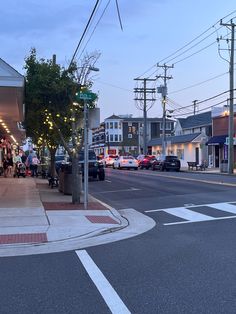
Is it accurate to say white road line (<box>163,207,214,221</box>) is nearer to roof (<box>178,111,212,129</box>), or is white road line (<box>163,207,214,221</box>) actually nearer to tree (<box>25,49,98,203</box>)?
tree (<box>25,49,98,203</box>)

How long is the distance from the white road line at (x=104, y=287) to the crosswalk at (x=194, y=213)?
4.79 metres

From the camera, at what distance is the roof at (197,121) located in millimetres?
63156

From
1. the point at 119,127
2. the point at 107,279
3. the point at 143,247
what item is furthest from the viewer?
the point at 119,127

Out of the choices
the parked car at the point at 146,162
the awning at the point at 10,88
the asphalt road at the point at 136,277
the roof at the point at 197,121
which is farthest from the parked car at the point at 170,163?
the asphalt road at the point at 136,277

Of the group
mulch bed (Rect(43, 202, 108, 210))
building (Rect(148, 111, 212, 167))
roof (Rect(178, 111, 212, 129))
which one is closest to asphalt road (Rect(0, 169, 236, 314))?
mulch bed (Rect(43, 202, 108, 210))

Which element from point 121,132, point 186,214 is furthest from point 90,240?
point 121,132

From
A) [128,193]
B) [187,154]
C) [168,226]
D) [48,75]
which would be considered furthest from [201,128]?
[168,226]

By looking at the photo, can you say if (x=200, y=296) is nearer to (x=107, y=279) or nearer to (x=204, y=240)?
(x=107, y=279)

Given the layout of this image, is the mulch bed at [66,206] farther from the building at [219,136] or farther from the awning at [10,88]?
the building at [219,136]

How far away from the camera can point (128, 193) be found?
22.0m

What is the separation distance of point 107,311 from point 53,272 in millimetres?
2129

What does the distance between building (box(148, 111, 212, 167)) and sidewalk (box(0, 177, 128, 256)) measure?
Result: 44.6 meters

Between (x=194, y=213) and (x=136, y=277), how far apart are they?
7666mm

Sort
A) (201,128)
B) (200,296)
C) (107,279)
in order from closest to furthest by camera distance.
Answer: (200,296) → (107,279) → (201,128)
